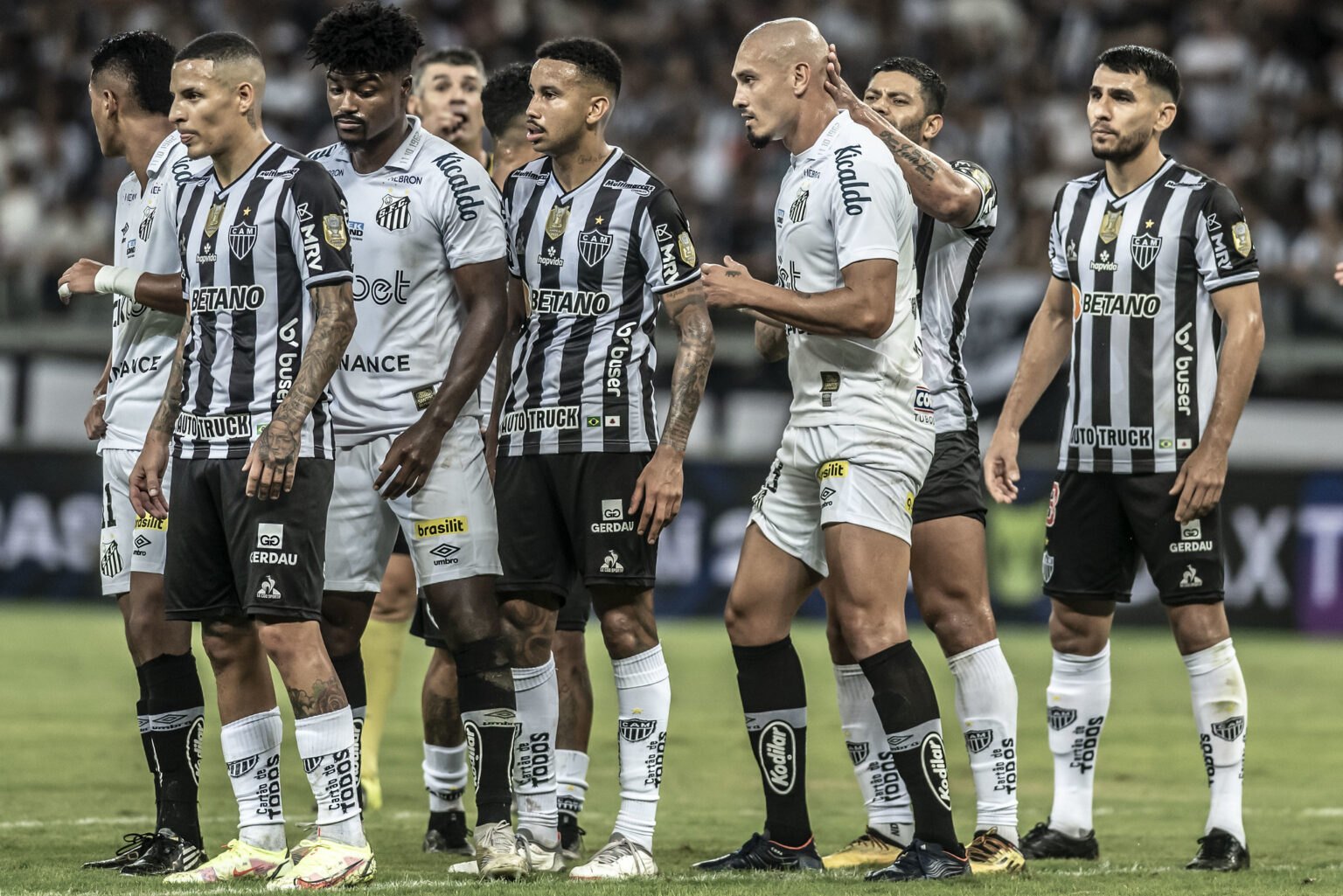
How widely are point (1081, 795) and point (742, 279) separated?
2.50m

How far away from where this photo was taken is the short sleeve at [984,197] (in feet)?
20.6

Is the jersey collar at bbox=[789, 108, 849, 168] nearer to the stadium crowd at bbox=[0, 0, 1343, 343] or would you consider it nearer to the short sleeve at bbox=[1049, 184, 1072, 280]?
the short sleeve at bbox=[1049, 184, 1072, 280]

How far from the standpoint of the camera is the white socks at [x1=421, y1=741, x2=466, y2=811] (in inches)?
263

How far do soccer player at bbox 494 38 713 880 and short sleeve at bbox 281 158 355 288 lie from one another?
2.52 ft

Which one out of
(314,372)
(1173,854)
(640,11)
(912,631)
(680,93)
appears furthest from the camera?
(640,11)

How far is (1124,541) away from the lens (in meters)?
6.64

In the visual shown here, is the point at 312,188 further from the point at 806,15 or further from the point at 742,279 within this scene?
the point at 806,15

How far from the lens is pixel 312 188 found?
18.5 feet

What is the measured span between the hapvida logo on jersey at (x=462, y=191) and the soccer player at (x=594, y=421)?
0.26m

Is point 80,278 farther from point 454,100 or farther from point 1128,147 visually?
point 1128,147

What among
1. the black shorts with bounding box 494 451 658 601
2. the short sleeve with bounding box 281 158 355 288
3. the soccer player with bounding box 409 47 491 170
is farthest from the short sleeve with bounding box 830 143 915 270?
the soccer player with bounding box 409 47 491 170

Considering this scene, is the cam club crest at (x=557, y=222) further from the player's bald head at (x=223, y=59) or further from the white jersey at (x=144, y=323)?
the white jersey at (x=144, y=323)

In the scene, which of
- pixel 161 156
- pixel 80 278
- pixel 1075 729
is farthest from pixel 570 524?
pixel 1075 729

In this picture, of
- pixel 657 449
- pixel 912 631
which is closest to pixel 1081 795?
pixel 657 449
